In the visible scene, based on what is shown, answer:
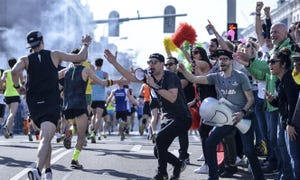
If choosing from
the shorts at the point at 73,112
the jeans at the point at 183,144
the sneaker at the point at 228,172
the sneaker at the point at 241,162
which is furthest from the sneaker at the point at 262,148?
the shorts at the point at 73,112

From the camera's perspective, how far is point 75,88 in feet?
42.4

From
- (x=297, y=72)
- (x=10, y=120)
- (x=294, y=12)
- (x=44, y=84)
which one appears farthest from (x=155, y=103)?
(x=294, y=12)

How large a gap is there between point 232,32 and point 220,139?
5.81 m

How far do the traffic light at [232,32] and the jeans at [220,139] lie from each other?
5.16m

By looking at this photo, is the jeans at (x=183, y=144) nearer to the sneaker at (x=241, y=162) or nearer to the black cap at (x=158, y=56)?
the sneaker at (x=241, y=162)

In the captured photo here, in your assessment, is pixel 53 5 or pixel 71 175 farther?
pixel 53 5

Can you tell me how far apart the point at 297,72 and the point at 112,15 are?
103 ft

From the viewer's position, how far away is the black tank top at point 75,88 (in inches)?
506

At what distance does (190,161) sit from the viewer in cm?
1334

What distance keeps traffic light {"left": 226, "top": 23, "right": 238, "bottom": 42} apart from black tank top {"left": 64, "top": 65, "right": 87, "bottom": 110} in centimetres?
318

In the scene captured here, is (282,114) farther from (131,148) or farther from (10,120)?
(10,120)

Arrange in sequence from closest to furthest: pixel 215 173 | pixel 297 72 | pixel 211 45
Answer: pixel 297 72 < pixel 215 173 < pixel 211 45

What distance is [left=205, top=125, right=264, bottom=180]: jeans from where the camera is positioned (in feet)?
30.5

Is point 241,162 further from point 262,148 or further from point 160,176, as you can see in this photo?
point 160,176
